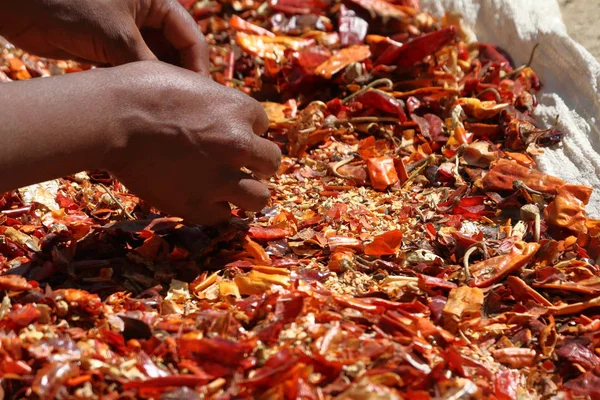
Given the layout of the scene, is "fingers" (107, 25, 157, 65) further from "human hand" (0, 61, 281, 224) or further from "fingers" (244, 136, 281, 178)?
"fingers" (244, 136, 281, 178)

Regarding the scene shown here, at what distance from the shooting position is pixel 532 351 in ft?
4.84

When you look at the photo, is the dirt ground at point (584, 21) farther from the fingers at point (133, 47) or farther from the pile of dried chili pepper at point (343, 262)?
the fingers at point (133, 47)

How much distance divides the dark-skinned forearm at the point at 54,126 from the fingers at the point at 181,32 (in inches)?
22.8

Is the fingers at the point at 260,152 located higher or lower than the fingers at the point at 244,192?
higher

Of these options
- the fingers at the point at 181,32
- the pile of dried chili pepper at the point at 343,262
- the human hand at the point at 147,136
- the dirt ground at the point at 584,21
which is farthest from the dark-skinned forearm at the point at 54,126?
the dirt ground at the point at 584,21

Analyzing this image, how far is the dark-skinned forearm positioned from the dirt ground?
2070mm

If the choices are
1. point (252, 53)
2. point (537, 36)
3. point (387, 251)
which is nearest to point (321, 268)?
point (387, 251)

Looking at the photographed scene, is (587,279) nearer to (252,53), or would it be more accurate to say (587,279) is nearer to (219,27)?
(252,53)

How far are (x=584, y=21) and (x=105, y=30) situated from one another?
6.70 feet

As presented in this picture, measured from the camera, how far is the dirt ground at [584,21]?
2844mm

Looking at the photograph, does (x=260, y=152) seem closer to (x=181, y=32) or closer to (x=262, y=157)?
(x=262, y=157)

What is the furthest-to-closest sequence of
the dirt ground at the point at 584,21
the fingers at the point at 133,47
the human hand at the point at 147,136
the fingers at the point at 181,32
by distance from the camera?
the dirt ground at the point at 584,21 → the fingers at the point at 181,32 → the fingers at the point at 133,47 → the human hand at the point at 147,136

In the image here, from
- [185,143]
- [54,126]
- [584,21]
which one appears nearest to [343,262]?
[185,143]

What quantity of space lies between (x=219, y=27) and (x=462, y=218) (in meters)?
1.52
